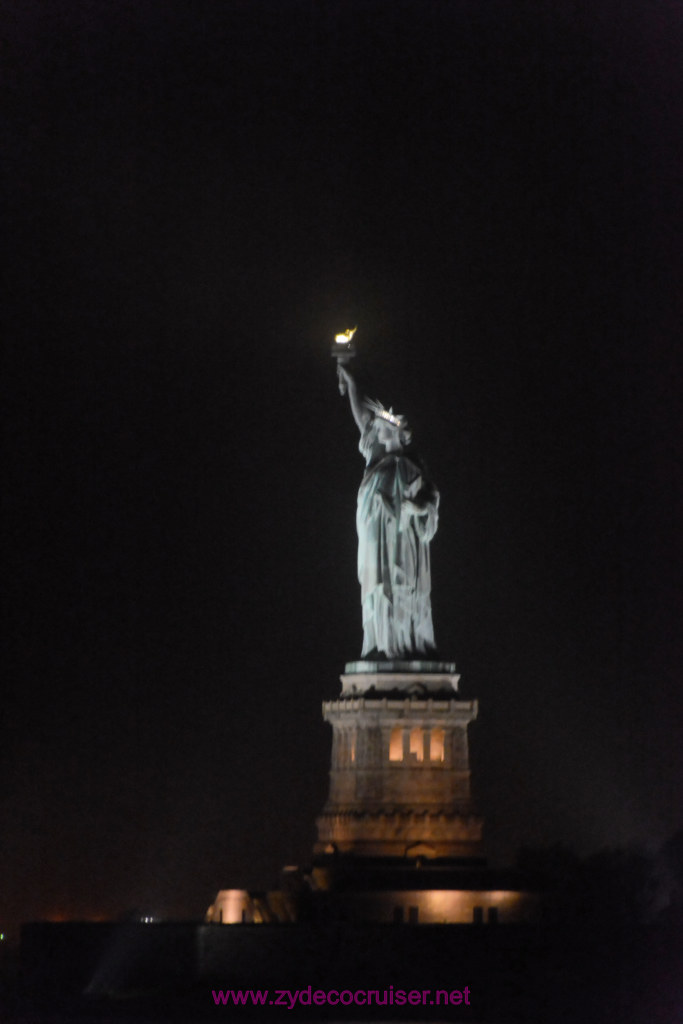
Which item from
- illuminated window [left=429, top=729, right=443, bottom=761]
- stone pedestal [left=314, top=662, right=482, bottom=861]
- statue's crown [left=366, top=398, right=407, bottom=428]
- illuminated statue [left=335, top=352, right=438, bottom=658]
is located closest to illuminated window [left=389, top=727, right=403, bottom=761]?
stone pedestal [left=314, top=662, right=482, bottom=861]

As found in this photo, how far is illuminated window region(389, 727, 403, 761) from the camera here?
2277 inches

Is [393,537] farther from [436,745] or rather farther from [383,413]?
[436,745]

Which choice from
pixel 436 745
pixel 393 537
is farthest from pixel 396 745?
pixel 393 537

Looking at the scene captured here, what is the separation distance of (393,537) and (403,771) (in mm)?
6980

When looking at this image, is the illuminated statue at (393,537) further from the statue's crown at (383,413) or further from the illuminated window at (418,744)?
the illuminated window at (418,744)

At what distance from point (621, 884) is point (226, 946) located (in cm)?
1135

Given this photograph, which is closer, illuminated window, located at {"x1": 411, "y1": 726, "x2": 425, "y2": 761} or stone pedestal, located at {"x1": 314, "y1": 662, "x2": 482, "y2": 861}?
stone pedestal, located at {"x1": 314, "y1": 662, "x2": 482, "y2": 861}

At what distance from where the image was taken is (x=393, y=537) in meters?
60.4

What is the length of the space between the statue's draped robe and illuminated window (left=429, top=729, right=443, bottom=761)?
2.55m

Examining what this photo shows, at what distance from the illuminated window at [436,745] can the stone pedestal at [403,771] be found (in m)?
0.03

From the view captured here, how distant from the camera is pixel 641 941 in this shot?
52.2 meters

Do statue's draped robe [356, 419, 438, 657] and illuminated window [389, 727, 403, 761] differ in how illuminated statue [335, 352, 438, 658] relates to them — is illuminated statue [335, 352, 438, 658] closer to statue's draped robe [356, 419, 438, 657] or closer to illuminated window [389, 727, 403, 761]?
statue's draped robe [356, 419, 438, 657]

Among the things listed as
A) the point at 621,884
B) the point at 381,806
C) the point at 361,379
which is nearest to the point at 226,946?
the point at 381,806

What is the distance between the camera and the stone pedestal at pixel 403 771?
57.2 m
